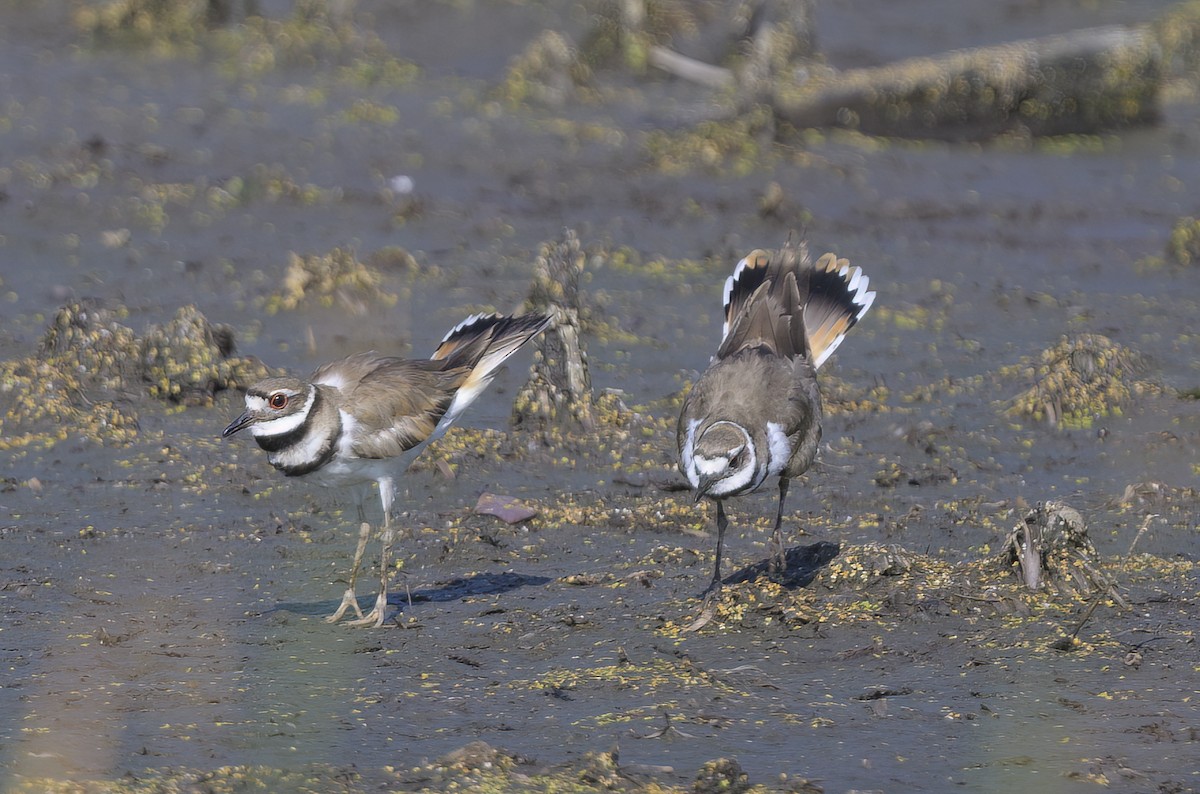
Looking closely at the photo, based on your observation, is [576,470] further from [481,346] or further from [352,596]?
[352,596]

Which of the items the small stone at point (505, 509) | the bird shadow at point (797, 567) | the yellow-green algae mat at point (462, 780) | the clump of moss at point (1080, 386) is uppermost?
the clump of moss at point (1080, 386)

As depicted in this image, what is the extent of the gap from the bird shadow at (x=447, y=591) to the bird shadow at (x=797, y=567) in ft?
2.98

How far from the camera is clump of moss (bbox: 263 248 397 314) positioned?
1102cm

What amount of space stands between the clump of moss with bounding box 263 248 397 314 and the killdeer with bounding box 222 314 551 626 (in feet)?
10.9

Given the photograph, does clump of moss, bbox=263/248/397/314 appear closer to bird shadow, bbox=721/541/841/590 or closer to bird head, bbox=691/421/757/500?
bird shadow, bbox=721/541/841/590

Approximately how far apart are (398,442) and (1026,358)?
16.8ft

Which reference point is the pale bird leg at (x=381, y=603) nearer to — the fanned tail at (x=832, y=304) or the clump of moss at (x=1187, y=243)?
the fanned tail at (x=832, y=304)

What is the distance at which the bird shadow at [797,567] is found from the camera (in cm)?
713

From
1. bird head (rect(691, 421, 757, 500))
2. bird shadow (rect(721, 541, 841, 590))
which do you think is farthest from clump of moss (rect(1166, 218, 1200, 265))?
bird head (rect(691, 421, 757, 500))

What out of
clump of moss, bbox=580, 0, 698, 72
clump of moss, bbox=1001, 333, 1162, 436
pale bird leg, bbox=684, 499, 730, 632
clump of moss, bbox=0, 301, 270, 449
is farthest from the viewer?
clump of moss, bbox=580, 0, 698, 72

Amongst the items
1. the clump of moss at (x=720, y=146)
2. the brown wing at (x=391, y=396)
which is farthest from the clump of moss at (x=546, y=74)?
the brown wing at (x=391, y=396)

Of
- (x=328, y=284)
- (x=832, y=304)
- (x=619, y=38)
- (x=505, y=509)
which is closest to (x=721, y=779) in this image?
(x=505, y=509)

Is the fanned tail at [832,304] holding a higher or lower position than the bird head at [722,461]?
higher

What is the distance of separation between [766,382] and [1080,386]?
3.09 m
